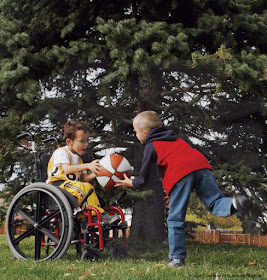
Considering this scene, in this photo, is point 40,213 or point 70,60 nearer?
point 40,213

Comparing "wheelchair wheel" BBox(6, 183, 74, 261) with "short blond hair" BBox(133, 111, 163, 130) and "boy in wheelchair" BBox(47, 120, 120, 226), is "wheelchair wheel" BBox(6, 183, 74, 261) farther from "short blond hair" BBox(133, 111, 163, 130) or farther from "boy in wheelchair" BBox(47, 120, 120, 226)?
"short blond hair" BBox(133, 111, 163, 130)

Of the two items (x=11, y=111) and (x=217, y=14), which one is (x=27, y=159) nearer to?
(x=11, y=111)

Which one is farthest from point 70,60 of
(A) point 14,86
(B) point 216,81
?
(B) point 216,81

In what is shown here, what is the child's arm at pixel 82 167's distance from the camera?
4516 mm

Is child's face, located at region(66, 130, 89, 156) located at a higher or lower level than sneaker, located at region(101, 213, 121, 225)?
higher

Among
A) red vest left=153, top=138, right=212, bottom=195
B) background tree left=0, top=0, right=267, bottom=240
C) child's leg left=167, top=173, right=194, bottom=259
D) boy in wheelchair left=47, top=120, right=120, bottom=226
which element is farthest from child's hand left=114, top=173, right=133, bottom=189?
background tree left=0, top=0, right=267, bottom=240

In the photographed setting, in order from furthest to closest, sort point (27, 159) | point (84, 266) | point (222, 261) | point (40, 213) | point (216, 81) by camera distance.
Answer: point (27, 159)
point (216, 81)
point (222, 261)
point (40, 213)
point (84, 266)

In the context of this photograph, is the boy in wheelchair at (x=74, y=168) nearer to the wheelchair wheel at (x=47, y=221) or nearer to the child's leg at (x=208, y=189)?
the wheelchair wheel at (x=47, y=221)

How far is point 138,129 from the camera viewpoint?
414 centimetres

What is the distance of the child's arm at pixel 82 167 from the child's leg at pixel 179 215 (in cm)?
113

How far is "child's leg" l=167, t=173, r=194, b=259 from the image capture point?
→ 3.76m

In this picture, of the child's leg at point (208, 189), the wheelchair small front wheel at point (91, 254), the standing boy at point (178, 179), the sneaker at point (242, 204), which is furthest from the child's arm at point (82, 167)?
the sneaker at point (242, 204)

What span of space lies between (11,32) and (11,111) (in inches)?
60.5

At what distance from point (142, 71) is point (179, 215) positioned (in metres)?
3.54
